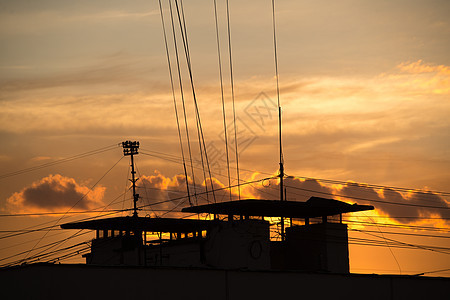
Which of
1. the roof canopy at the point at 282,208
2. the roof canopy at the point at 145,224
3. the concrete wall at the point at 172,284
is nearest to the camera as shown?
the concrete wall at the point at 172,284

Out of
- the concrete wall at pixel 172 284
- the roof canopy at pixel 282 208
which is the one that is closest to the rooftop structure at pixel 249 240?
→ the roof canopy at pixel 282 208

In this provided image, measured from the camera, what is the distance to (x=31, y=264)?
32125 mm

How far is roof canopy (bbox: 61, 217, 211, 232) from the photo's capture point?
54.5 meters

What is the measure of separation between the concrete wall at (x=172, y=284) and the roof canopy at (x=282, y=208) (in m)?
9.47

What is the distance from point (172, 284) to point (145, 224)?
76.2 ft

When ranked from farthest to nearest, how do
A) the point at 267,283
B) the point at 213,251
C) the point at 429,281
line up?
the point at 213,251 < the point at 429,281 < the point at 267,283

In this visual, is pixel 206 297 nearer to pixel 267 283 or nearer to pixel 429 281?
pixel 267 283

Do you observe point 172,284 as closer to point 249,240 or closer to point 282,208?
point 249,240

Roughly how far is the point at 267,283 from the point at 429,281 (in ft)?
41.7

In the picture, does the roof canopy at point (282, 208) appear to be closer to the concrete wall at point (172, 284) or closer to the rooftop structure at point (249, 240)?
the rooftop structure at point (249, 240)

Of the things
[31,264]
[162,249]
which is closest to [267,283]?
[31,264]

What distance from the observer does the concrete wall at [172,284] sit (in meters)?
32.1

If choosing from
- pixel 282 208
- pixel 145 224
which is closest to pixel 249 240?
pixel 282 208

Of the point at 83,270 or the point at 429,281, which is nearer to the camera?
the point at 83,270
